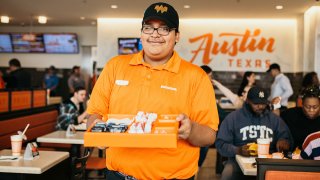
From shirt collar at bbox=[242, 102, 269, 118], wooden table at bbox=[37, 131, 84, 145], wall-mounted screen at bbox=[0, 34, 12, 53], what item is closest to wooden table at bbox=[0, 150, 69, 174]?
wooden table at bbox=[37, 131, 84, 145]

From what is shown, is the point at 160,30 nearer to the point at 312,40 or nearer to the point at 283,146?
the point at 283,146

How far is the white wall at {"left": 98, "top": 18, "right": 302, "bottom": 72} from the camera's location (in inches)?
459

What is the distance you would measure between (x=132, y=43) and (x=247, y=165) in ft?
29.5

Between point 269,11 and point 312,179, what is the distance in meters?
8.45

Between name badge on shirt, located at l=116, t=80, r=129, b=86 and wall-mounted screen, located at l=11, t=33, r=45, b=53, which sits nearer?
name badge on shirt, located at l=116, t=80, r=129, b=86

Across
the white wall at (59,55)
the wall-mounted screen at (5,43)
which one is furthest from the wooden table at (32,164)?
the wall-mounted screen at (5,43)

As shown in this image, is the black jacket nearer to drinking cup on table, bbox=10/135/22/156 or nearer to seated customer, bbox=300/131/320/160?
seated customer, bbox=300/131/320/160

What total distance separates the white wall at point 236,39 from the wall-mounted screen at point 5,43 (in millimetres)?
4280

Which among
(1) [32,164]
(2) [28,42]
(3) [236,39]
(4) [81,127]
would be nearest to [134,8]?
(3) [236,39]

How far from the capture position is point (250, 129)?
4090 millimetres

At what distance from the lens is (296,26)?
11.5 metres

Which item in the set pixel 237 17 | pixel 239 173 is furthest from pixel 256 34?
pixel 239 173

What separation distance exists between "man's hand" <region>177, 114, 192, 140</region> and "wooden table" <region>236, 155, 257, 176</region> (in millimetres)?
1862

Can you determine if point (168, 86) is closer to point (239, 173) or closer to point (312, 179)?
point (312, 179)
